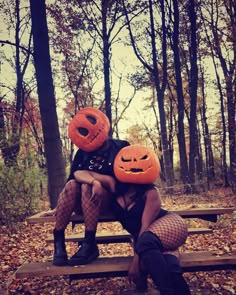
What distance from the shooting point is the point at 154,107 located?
2945 centimetres

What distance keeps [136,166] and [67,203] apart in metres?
0.78

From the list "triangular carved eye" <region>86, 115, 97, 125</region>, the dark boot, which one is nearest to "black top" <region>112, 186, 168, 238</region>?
the dark boot

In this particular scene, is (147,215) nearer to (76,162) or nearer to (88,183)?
(88,183)

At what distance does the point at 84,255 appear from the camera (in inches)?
138

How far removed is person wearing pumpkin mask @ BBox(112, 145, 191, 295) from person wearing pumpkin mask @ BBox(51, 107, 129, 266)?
0.14m

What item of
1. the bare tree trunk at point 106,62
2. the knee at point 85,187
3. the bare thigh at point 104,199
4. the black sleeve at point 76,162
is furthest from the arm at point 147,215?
the bare tree trunk at point 106,62

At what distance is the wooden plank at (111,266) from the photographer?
3.37 meters

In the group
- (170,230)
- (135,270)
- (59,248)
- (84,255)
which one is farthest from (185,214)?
(59,248)

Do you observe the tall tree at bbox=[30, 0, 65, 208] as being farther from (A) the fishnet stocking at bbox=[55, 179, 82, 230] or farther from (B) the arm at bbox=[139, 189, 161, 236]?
(B) the arm at bbox=[139, 189, 161, 236]

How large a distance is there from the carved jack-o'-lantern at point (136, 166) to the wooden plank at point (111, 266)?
0.84 metres

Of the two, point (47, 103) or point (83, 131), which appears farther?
point (47, 103)

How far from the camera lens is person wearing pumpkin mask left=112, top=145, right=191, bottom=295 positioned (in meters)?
3.06

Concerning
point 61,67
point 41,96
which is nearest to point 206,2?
point 61,67

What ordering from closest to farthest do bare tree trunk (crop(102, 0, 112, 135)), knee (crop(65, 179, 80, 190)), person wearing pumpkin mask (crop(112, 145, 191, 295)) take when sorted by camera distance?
person wearing pumpkin mask (crop(112, 145, 191, 295)) < knee (crop(65, 179, 80, 190)) < bare tree trunk (crop(102, 0, 112, 135))
